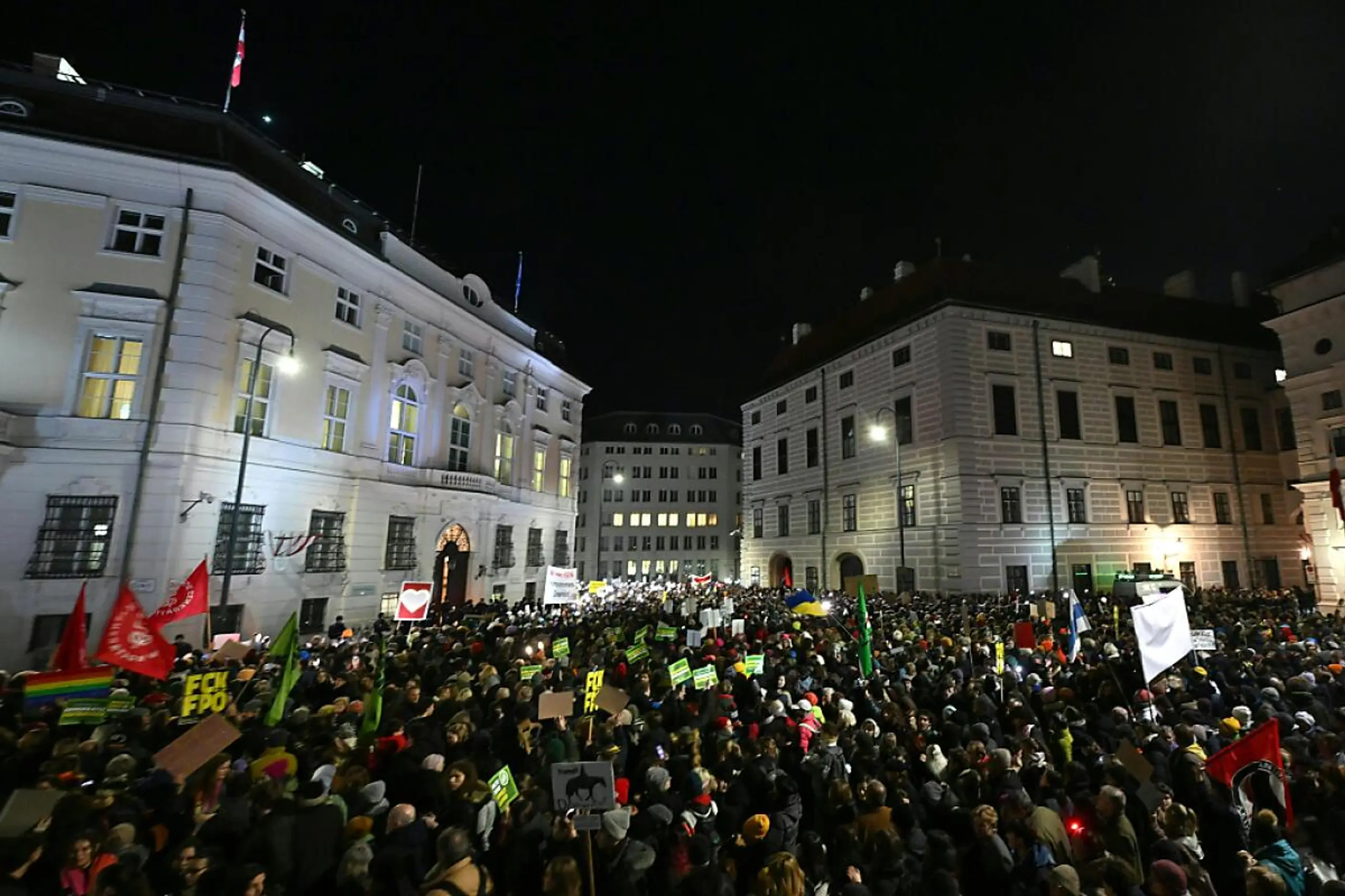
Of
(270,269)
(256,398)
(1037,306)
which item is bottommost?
(256,398)

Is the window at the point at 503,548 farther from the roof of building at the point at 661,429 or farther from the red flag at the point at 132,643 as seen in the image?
the roof of building at the point at 661,429

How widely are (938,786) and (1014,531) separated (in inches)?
1135

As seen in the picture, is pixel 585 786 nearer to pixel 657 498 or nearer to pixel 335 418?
pixel 335 418

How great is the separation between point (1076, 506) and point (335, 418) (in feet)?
117

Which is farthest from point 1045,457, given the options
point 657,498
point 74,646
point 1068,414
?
point 657,498

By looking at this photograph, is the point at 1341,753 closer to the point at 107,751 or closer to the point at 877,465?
the point at 107,751

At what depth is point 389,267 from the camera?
83.9 feet

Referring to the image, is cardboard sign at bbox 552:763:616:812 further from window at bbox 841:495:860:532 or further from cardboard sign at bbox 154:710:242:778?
window at bbox 841:495:860:532

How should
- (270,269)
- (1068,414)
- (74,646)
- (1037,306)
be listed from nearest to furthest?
(74,646) < (270,269) < (1068,414) < (1037,306)

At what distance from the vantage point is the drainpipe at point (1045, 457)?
32.0 metres

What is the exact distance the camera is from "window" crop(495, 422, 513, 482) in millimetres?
32750

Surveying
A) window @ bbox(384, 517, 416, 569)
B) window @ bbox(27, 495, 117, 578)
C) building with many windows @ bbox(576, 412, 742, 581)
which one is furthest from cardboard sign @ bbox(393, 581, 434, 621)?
building with many windows @ bbox(576, 412, 742, 581)

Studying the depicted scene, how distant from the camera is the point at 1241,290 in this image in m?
42.9

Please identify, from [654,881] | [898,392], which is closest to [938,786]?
[654,881]
